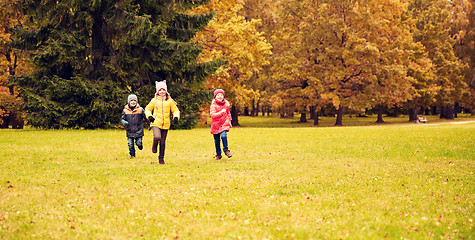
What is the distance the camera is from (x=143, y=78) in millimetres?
28672

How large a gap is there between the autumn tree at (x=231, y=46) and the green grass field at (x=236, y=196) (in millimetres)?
19961

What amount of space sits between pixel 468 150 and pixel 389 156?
3.69m

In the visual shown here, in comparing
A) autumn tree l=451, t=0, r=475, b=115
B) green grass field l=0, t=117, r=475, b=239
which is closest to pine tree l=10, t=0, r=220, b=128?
green grass field l=0, t=117, r=475, b=239

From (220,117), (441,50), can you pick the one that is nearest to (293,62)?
(441,50)

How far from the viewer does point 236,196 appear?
294 inches

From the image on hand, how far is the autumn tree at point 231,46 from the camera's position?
3244 centimetres

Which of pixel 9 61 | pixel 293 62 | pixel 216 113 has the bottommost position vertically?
pixel 216 113

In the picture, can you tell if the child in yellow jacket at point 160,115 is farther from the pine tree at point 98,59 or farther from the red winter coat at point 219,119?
the pine tree at point 98,59

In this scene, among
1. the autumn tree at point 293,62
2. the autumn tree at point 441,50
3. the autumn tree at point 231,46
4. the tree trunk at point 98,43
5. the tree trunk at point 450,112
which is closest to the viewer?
the tree trunk at point 98,43

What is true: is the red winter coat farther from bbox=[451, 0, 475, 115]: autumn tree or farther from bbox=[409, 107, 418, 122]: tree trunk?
bbox=[451, 0, 475, 115]: autumn tree

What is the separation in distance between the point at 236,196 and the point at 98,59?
2373 cm

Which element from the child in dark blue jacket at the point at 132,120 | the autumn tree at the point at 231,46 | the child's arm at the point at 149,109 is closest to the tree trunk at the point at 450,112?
the autumn tree at the point at 231,46

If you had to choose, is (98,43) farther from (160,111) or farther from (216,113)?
(216,113)

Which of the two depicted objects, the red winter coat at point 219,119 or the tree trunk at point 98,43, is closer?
the red winter coat at point 219,119
